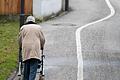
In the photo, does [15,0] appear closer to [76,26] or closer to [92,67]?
[76,26]

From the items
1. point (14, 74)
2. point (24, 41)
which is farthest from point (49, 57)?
point (24, 41)

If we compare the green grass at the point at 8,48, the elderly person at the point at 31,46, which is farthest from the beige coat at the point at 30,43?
the green grass at the point at 8,48

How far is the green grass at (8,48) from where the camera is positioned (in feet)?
44.1

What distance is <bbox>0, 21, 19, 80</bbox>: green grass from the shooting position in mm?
13450

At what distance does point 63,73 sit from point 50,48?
392cm

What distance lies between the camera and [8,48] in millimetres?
16516

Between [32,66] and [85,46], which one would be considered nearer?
[32,66]

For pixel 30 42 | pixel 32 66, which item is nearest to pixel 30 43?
pixel 30 42

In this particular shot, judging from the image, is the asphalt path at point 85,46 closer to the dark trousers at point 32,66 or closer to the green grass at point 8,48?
the green grass at point 8,48

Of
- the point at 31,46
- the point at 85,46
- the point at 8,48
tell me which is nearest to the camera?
the point at 31,46

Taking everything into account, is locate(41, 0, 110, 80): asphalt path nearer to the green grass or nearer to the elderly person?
the green grass

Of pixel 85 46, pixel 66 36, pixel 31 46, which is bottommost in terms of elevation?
pixel 85 46

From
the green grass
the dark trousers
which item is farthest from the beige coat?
the green grass

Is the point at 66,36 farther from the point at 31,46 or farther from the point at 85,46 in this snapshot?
the point at 31,46
